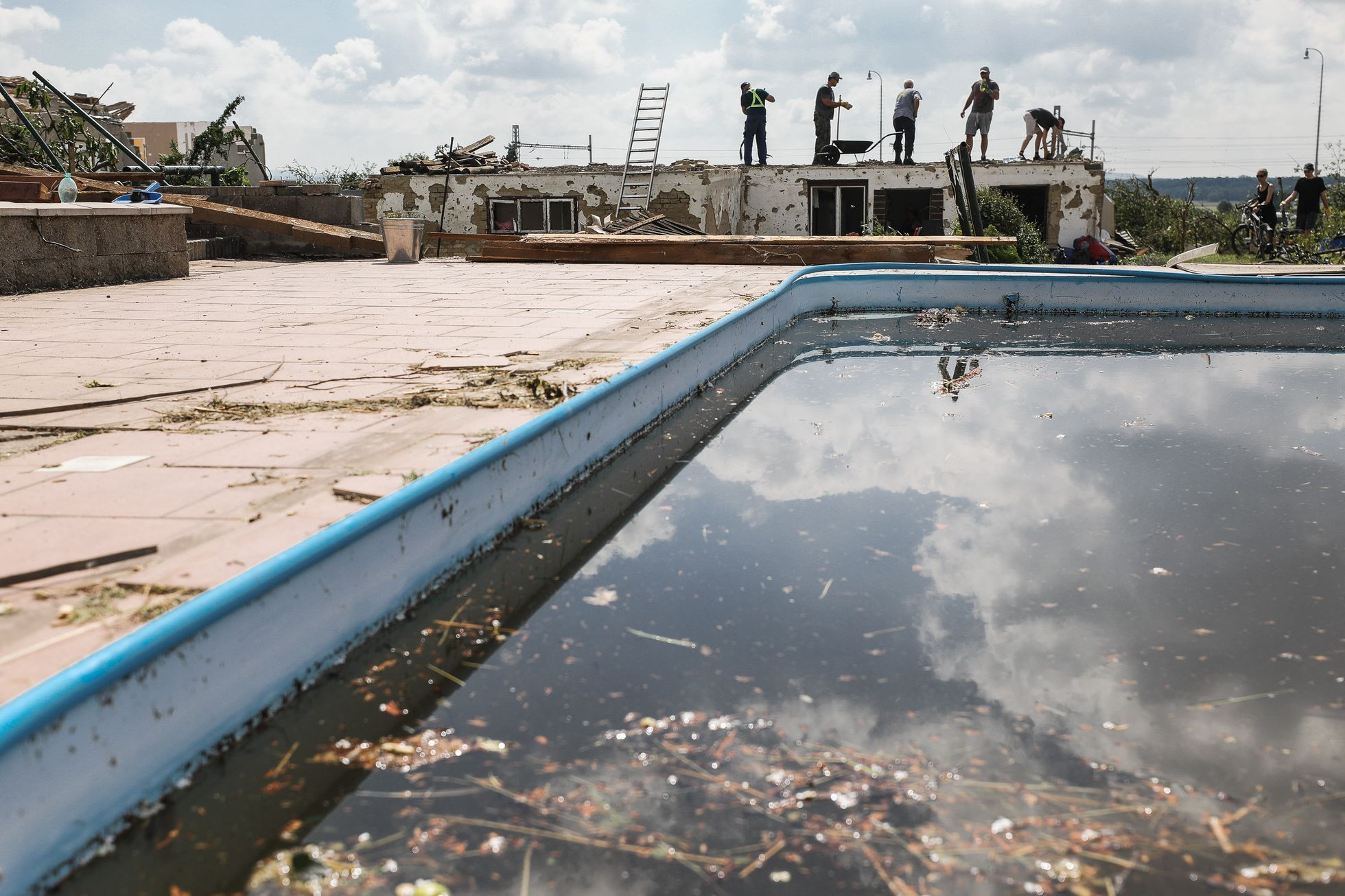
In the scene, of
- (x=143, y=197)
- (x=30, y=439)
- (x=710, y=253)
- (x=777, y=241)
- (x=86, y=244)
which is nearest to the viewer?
(x=30, y=439)

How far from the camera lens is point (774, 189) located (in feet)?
73.5

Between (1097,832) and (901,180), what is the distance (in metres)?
21.6

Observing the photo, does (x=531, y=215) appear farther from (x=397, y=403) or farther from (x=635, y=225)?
(x=397, y=403)

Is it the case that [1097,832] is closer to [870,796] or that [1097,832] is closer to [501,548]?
[870,796]

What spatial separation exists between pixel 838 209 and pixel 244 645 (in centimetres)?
2200

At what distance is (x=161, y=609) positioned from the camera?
2.21 meters

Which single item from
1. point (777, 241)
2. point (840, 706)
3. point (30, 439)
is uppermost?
point (777, 241)

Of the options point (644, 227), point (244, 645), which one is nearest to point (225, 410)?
point (244, 645)

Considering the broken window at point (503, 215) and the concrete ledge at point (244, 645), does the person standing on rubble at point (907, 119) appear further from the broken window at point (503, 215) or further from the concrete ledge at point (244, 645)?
the concrete ledge at point (244, 645)

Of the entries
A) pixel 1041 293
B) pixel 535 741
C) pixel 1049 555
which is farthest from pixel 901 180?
pixel 535 741

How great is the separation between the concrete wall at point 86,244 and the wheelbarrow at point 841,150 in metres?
14.6

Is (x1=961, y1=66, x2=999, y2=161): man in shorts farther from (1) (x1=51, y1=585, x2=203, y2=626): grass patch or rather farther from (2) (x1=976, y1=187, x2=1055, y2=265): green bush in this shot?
(1) (x1=51, y1=585, x2=203, y2=626): grass patch

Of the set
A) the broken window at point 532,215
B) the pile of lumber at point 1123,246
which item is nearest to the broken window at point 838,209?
the pile of lumber at point 1123,246

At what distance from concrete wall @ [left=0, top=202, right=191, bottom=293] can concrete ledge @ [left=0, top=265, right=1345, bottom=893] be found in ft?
21.6
